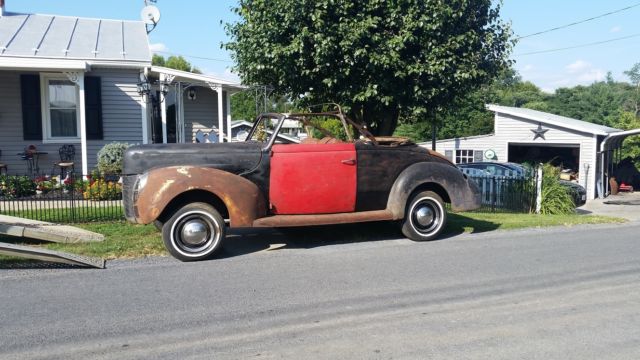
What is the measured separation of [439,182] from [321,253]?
2232 millimetres

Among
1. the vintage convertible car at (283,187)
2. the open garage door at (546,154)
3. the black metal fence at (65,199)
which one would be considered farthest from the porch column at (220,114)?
the open garage door at (546,154)

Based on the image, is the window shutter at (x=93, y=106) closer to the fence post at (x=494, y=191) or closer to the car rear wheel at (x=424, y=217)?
the car rear wheel at (x=424, y=217)

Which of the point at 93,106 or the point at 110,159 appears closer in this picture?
the point at 110,159

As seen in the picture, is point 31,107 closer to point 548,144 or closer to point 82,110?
point 82,110

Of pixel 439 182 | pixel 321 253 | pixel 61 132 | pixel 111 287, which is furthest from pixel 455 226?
pixel 61 132

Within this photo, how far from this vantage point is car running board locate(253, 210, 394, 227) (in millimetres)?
7796

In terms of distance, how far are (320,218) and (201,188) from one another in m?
1.74

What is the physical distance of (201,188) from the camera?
739cm

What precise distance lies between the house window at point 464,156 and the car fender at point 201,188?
944 inches

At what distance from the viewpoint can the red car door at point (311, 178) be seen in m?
8.00

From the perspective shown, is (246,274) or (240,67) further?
(240,67)

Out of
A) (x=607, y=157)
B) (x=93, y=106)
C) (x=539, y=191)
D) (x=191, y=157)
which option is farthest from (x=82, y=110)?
(x=607, y=157)

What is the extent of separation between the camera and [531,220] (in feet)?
37.7

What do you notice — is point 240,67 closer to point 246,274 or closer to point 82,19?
point 246,274
